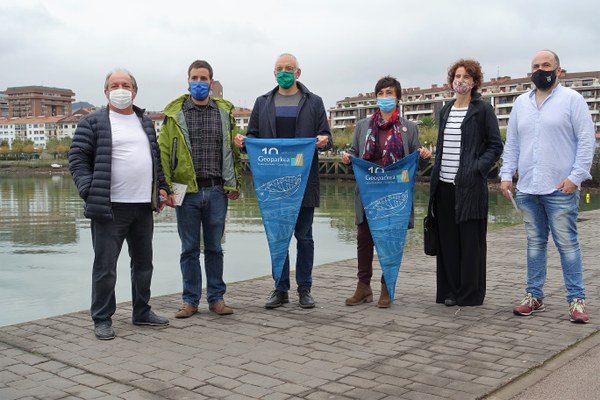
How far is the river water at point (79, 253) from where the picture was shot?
30.7 feet

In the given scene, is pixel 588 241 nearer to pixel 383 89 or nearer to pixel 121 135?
pixel 383 89

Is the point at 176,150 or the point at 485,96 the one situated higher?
the point at 485,96

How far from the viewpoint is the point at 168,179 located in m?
5.84

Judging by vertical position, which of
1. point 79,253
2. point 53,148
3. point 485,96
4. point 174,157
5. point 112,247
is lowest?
point 79,253

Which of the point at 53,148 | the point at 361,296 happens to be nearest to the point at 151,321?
the point at 361,296

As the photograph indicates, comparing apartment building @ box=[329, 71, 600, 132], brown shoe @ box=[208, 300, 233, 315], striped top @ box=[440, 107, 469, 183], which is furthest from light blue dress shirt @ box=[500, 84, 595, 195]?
apartment building @ box=[329, 71, 600, 132]

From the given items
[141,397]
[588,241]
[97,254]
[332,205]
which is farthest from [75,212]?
[141,397]

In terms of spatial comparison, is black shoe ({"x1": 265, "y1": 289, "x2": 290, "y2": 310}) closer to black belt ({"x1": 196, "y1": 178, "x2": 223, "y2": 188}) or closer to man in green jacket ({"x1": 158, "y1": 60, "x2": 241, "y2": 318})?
man in green jacket ({"x1": 158, "y1": 60, "x2": 241, "y2": 318})

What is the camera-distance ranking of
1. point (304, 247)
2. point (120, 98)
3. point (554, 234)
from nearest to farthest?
1. point (120, 98)
2. point (554, 234)
3. point (304, 247)

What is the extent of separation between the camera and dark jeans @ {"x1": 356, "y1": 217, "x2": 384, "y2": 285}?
6387 mm

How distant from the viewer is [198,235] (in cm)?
598

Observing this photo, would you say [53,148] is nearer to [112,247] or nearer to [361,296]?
[361,296]

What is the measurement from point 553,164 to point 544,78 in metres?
0.71

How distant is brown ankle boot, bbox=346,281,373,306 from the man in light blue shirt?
1.34 meters
